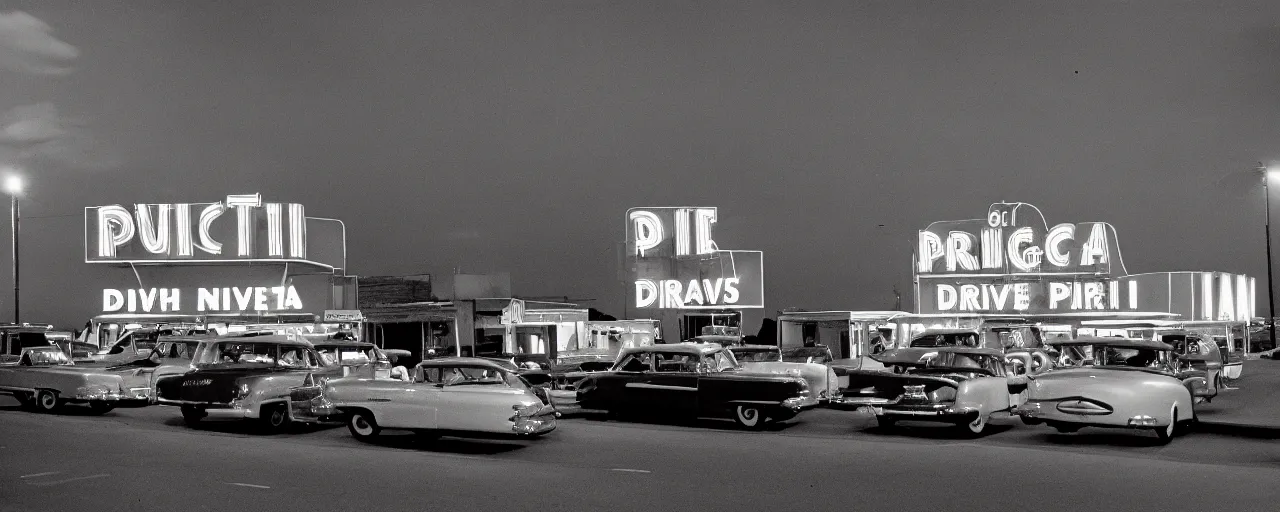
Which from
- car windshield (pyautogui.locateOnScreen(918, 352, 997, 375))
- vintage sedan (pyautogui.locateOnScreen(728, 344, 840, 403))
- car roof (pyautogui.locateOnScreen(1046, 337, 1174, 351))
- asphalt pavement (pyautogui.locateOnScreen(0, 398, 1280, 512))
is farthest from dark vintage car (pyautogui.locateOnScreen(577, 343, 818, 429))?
car roof (pyautogui.locateOnScreen(1046, 337, 1174, 351))

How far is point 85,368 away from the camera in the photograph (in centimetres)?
1972

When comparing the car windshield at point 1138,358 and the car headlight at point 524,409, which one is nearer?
the car headlight at point 524,409

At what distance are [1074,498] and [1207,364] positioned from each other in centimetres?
1386

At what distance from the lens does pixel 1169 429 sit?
1438cm

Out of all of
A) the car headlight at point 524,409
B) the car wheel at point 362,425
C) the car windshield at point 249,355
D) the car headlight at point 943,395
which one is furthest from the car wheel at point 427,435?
the car headlight at point 943,395

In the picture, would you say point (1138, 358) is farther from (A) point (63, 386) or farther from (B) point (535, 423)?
(A) point (63, 386)

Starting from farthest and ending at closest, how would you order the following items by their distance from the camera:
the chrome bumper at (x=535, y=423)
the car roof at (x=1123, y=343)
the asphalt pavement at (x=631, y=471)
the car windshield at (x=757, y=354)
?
1. the car windshield at (x=757, y=354)
2. the car roof at (x=1123, y=343)
3. the chrome bumper at (x=535, y=423)
4. the asphalt pavement at (x=631, y=471)

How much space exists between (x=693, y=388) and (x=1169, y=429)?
Answer: 282 inches

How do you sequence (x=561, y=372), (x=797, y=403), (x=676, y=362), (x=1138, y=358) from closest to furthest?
(x=797, y=403)
(x=1138, y=358)
(x=676, y=362)
(x=561, y=372)

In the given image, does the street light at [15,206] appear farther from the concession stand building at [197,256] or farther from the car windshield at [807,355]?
the car windshield at [807,355]

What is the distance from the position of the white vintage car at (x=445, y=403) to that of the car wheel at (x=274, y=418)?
39.0 inches

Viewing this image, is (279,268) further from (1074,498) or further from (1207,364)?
(1074,498)

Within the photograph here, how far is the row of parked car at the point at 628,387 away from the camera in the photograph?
14.4 metres

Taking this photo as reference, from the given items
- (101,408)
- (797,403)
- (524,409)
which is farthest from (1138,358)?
(101,408)
